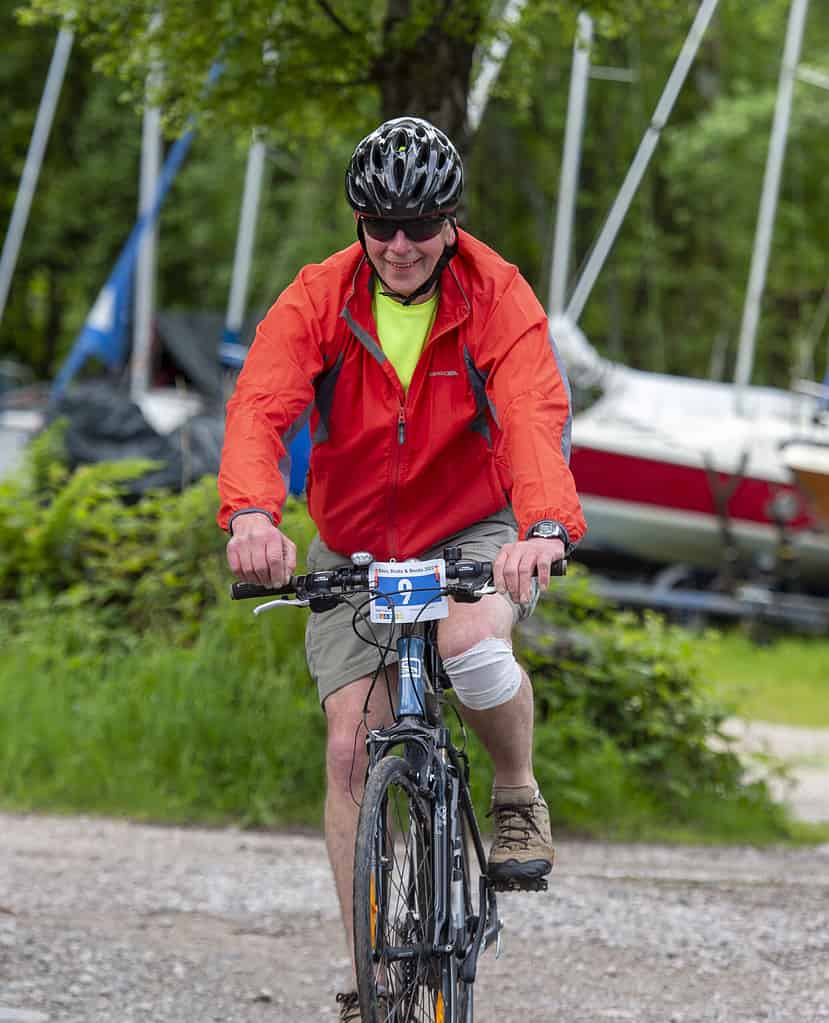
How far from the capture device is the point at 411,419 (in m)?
4.23

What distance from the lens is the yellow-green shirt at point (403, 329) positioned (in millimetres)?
4258

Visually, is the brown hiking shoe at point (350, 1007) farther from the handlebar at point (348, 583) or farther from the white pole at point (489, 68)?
the white pole at point (489, 68)

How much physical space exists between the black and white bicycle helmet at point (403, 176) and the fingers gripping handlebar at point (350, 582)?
0.82 meters

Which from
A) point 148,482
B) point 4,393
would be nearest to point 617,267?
point 4,393

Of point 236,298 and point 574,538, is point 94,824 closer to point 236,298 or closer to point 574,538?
point 574,538

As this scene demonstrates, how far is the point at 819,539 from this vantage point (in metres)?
17.8

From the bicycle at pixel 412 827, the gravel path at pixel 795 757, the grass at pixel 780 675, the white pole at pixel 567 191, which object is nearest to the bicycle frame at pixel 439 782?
the bicycle at pixel 412 827

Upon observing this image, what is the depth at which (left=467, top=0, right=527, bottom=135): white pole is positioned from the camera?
342 inches

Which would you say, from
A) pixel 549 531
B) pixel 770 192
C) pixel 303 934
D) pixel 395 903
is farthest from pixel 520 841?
pixel 770 192

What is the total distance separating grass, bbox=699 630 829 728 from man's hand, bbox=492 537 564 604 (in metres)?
7.23

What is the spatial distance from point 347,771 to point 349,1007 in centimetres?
53

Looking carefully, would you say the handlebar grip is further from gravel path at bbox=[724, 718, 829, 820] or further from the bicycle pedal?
gravel path at bbox=[724, 718, 829, 820]

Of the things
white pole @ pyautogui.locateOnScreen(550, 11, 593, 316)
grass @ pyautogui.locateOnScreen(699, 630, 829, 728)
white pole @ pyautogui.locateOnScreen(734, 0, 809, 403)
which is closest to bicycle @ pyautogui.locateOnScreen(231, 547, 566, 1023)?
grass @ pyautogui.locateOnScreen(699, 630, 829, 728)

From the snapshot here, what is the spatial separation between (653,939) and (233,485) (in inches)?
115
